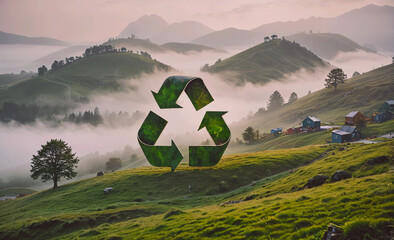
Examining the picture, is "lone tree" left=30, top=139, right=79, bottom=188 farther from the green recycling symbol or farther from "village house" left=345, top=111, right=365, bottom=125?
"village house" left=345, top=111, right=365, bottom=125

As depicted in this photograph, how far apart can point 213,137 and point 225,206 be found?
1789cm

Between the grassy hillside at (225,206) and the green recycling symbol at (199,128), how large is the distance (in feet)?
23.2

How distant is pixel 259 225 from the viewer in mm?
25453

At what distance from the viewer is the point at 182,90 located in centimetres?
2792

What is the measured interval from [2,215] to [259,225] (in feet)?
256

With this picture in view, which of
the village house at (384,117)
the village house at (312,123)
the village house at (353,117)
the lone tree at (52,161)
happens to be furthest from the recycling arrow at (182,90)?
the village house at (312,123)

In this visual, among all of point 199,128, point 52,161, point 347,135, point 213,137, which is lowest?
point 347,135

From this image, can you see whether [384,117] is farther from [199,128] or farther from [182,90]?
[182,90]

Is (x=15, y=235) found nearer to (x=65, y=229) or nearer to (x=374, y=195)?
(x=65, y=229)

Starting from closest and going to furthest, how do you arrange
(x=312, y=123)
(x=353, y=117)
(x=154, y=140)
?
(x=154, y=140) < (x=353, y=117) < (x=312, y=123)

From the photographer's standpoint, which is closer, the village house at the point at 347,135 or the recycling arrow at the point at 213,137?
the recycling arrow at the point at 213,137

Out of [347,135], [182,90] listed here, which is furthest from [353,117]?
[182,90]

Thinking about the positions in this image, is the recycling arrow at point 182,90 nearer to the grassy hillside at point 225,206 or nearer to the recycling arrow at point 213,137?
the recycling arrow at point 213,137

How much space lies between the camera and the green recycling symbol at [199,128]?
2820 cm
